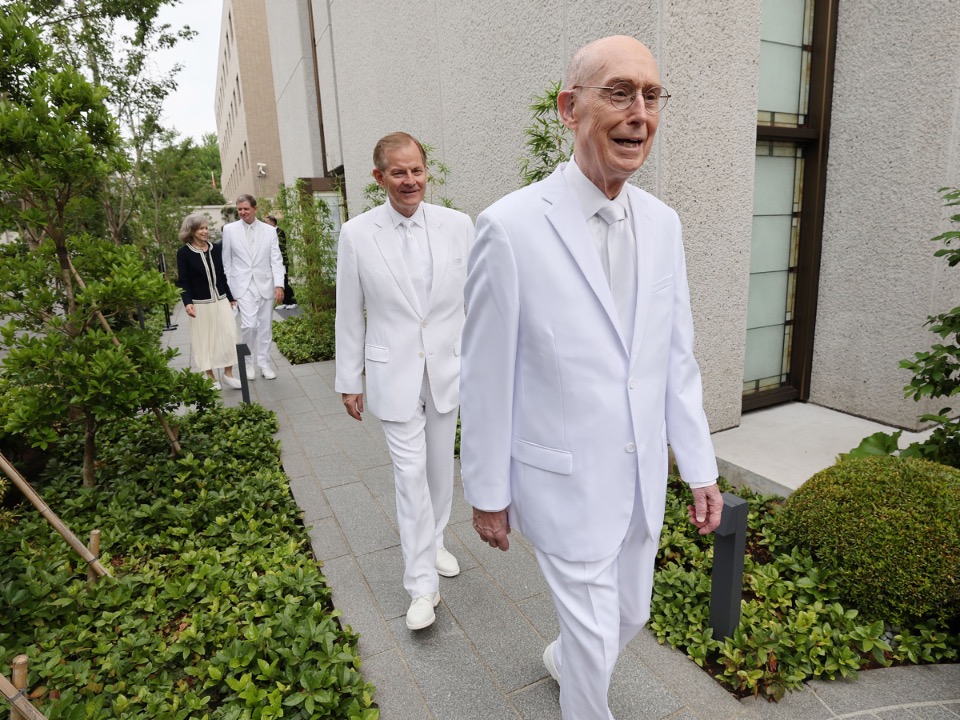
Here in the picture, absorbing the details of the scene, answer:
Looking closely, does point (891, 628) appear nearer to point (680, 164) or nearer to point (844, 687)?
point (844, 687)

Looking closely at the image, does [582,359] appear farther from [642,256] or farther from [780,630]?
[780,630]

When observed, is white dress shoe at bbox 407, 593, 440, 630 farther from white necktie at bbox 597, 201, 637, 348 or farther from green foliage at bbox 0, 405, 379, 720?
white necktie at bbox 597, 201, 637, 348

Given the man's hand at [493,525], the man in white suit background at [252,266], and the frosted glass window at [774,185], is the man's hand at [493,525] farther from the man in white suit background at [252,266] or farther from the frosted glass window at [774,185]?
the man in white suit background at [252,266]

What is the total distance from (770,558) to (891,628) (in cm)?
60

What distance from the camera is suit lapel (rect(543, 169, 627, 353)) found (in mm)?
1641

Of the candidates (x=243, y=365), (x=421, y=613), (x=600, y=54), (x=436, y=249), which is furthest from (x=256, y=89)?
(x=600, y=54)

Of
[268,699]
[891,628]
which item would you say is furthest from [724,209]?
[268,699]

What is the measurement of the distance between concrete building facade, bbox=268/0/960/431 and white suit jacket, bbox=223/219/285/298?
11.1 ft

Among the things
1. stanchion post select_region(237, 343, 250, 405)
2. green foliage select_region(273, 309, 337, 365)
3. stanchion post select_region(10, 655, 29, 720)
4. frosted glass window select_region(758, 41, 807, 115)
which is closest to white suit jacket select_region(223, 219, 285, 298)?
green foliage select_region(273, 309, 337, 365)

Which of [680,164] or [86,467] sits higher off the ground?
[680,164]

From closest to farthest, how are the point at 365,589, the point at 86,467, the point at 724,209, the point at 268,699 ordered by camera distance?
the point at 268,699, the point at 365,589, the point at 724,209, the point at 86,467

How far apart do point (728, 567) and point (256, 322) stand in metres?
6.65

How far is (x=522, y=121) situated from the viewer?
5289mm

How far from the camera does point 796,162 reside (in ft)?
15.7
